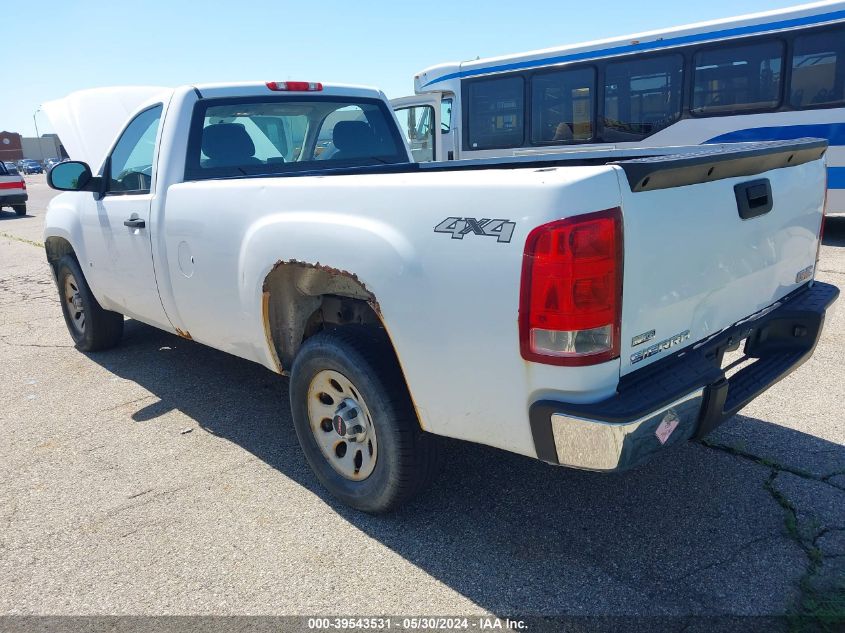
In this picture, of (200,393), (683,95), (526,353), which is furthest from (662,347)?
(683,95)

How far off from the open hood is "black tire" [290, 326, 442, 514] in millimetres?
3227

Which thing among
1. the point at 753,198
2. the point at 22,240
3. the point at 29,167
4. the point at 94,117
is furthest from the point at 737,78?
the point at 29,167

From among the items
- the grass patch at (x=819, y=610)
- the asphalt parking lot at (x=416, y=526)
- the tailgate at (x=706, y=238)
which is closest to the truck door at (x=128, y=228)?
the asphalt parking lot at (x=416, y=526)

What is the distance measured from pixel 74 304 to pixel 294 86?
2.88m

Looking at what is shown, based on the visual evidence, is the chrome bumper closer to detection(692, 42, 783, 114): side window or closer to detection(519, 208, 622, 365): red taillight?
detection(519, 208, 622, 365): red taillight

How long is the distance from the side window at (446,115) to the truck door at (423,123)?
0.42 meters

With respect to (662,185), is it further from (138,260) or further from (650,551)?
(138,260)

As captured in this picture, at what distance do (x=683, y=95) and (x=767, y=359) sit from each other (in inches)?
336

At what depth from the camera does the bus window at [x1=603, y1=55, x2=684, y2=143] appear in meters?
10.5

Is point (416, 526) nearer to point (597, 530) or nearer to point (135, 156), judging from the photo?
point (597, 530)

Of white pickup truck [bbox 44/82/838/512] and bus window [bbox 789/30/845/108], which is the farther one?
bus window [bbox 789/30/845/108]

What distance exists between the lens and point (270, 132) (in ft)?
14.4

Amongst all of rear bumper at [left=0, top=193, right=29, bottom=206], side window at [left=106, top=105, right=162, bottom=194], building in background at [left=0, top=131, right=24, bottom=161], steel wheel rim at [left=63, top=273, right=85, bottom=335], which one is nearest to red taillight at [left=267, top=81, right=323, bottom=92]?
side window at [left=106, top=105, right=162, bottom=194]

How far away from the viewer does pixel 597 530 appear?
2.92m
